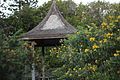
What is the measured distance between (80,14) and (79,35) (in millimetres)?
23773

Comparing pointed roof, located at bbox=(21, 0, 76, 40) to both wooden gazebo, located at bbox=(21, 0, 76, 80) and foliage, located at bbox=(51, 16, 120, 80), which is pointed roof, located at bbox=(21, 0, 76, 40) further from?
foliage, located at bbox=(51, 16, 120, 80)

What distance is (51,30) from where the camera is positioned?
48.9 feet

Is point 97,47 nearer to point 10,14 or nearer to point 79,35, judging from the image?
point 79,35

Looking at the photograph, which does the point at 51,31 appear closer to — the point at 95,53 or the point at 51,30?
the point at 51,30

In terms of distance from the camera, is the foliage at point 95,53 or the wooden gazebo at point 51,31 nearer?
the foliage at point 95,53

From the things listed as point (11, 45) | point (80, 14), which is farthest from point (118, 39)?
point (80, 14)

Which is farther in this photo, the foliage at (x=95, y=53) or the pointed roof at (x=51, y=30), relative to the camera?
the pointed roof at (x=51, y=30)

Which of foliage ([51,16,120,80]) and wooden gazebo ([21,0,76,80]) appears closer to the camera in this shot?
foliage ([51,16,120,80])

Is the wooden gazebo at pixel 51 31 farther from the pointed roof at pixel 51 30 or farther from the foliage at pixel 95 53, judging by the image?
the foliage at pixel 95 53

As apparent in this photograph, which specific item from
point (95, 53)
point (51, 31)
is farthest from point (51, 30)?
point (95, 53)

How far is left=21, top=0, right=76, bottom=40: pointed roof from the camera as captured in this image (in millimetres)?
14469

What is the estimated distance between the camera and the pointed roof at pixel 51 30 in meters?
14.5

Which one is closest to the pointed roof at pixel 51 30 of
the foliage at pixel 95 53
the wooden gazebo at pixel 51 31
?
the wooden gazebo at pixel 51 31

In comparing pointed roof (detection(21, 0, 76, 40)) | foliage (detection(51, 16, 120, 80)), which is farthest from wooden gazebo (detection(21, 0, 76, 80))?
foliage (detection(51, 16, 120, 80))
